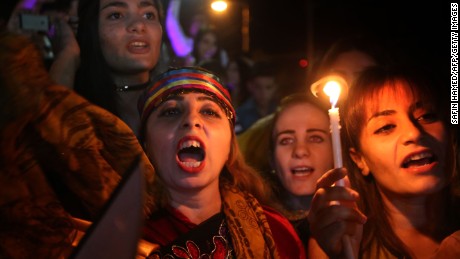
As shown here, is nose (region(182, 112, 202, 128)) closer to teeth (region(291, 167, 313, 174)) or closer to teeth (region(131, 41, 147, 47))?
teeth (region(131, 41, 147, 47))

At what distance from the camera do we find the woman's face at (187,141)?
1.87m

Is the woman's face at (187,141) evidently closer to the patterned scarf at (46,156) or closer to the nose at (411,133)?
the patterned scarf at (46,156)

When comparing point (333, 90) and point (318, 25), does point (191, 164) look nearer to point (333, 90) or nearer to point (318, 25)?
point (333, 90)

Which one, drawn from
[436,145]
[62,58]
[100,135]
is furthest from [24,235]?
[436,145]

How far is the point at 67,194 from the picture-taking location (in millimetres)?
1774

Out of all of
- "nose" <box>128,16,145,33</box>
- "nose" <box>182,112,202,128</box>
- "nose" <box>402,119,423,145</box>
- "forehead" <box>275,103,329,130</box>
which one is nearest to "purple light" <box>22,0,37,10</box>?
"nose" <box>128,16,145,33</box>

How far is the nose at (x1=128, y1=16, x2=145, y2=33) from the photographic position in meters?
2.05

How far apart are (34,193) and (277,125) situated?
3.61 ft

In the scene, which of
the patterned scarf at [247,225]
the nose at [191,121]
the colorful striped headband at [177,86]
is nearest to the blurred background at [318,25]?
the colorful striped headband at [177,86]

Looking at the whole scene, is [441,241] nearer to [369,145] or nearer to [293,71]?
[369,145]

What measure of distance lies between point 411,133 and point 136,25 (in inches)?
45.0

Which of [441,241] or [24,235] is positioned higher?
[24,235]

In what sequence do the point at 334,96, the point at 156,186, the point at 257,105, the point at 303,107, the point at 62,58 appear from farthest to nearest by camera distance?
the point at 257,105
the point at 303,107
the point at 62,58
the point at 156,186
the point at 334,96

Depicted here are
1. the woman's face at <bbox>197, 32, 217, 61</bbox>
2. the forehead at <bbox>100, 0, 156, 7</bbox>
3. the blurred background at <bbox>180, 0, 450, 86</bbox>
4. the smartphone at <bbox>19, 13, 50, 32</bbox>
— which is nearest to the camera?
the forehead at <bbox>100, 0, 156, 7</bbox>
